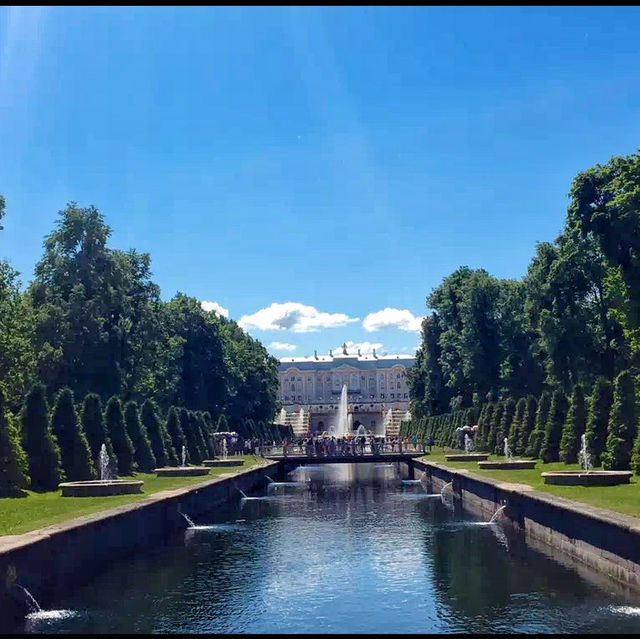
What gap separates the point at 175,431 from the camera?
46.4m

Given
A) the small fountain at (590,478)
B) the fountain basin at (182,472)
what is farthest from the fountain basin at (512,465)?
the fountain basin at (182,472)

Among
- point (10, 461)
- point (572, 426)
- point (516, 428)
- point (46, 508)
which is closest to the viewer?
point (46, 508)

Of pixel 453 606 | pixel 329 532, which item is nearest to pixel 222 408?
pixel 329 532

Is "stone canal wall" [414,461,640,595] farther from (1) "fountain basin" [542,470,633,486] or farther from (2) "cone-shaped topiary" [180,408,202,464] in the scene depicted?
(2) "cone-shaped topiary" [180,408,202,464]

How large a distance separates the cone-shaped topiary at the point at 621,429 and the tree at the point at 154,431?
21.7m

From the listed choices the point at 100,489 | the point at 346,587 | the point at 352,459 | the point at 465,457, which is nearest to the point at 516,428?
the point at 465,457

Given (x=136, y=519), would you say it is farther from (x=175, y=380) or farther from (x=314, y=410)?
(x=314, y=410)

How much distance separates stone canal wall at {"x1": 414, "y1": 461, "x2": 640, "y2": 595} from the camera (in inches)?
553

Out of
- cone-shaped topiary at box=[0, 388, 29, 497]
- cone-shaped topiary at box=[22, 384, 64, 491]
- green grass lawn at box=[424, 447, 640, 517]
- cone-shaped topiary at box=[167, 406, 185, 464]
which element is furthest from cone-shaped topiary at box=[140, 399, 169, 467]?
green grass lawn at box=[424, 447, 640, 517]

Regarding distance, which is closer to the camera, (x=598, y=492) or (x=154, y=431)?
(x=598, y=492)

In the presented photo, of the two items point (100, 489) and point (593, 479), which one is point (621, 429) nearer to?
point (593, 479)

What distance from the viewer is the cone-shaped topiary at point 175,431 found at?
46.1 metres

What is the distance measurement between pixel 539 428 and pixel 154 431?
62.5 ft

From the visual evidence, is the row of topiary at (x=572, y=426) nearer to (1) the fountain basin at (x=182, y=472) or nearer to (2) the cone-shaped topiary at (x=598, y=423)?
(2) the cone-shaped topiary at (x=598, y=423)
